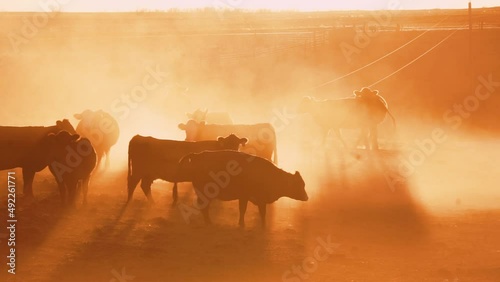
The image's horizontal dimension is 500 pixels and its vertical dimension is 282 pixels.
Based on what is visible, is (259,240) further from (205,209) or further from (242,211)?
(205,209)

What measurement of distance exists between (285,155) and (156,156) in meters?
8.30

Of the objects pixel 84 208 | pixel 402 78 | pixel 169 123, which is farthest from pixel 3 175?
pixel 402 78

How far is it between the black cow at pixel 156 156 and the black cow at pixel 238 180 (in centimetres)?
101

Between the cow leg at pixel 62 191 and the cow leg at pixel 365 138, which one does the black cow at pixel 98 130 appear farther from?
the cow leg at pixel 365 138

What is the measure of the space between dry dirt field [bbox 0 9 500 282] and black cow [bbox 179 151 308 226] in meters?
0.45

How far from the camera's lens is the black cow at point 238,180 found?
14.8 m

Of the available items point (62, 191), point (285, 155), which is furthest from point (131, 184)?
point (285, 155)

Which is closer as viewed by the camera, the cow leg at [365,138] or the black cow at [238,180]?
the black cow at [238,180]


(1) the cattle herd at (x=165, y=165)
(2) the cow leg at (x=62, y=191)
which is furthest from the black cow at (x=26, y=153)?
(2) the cow leg at (x=62, y=191)

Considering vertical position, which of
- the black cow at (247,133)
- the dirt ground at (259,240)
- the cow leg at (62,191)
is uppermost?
the black cow at (247,133)

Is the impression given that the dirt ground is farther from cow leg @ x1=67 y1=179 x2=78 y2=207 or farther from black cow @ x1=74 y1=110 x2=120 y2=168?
black cow @ x1=74 y1=110 x2=120 y2=168

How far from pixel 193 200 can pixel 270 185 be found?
2158mm

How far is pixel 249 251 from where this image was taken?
513 inches

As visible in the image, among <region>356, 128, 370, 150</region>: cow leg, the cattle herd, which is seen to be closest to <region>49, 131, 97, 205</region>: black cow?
the cattle herd
